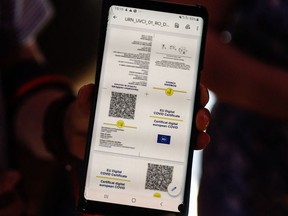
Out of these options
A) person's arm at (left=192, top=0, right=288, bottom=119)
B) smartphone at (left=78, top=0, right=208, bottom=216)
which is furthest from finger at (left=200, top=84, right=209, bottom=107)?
person's arm at (left=192, top=0, right=288, bottom=119)

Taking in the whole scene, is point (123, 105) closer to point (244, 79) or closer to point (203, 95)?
point (203, 95)

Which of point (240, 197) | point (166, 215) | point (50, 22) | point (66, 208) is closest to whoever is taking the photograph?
point (166, 215)

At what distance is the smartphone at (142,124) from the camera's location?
0.56 metres

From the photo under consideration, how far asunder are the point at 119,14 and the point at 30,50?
1.14 ft

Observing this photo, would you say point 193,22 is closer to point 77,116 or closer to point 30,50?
point 77,116

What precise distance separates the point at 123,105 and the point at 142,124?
0.03 meters

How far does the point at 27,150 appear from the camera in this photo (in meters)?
0.89

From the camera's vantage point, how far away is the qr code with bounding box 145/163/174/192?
1.86ft

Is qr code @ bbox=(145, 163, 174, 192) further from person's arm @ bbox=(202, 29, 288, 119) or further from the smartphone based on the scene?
person's arm @ bbox=(202, 29, 288, 119)

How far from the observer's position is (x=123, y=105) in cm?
57

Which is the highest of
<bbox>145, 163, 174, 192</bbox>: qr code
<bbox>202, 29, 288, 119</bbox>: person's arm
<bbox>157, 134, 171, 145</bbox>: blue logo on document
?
<bbox>202, 29, 288, 119</bbox>: person's arm

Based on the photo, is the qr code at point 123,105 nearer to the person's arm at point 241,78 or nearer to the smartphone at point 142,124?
the smartphone at point 142,124

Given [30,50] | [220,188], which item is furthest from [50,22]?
[220,188]

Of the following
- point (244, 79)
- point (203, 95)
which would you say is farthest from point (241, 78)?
point (203, 95)
